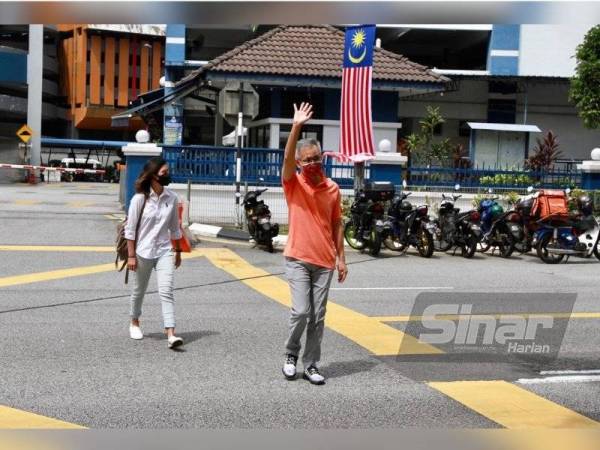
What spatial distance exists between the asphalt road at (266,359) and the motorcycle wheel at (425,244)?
89.9 inches

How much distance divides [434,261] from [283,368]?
9.24 metres

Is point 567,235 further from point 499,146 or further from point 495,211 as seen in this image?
point 499,146

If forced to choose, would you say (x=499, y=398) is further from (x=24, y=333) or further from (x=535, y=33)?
(x=535, y=33)

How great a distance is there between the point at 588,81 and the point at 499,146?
966cm

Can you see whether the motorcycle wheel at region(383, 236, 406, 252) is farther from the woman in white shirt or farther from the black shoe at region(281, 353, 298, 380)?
the black shoe at region(281, 353, 298, 380)

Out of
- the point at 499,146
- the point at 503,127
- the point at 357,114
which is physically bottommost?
the point at 499,146

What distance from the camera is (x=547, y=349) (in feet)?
25.1

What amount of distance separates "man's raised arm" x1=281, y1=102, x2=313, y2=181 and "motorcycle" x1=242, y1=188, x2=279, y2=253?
9842 mm

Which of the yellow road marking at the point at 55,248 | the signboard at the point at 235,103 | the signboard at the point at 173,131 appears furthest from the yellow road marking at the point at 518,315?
the signboard at the point at 173,131

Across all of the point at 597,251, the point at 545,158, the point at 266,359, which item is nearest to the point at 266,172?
the point at 597,251

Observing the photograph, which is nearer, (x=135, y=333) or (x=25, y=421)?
(x=25, y=421)

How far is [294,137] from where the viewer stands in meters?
5.45

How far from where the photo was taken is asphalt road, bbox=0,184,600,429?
5383 millimetres

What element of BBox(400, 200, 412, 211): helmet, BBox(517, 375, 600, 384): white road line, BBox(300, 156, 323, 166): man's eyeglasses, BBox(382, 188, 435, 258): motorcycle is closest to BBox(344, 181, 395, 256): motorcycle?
BBox(382, 188, 435, 258): motorcycle
